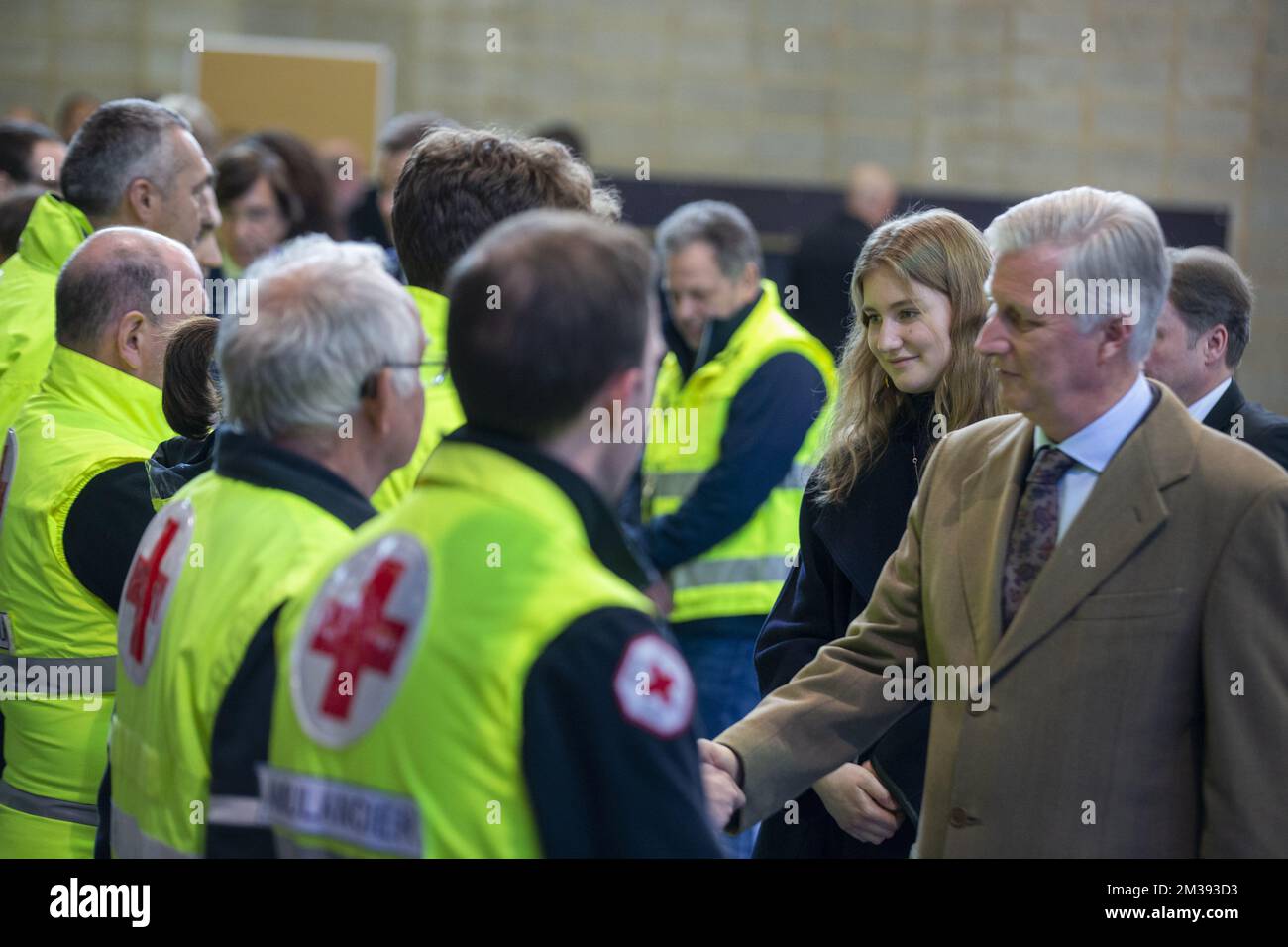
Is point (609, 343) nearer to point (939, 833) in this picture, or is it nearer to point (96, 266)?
point (939, 833)

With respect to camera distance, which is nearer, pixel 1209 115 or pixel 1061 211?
pixel 1061 211

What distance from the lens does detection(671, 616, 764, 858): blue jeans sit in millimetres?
4176

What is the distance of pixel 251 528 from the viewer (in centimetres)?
175

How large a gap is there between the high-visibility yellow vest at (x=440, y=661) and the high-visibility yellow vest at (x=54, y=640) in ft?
3.99

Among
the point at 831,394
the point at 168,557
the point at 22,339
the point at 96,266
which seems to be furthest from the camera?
the point at 831,394

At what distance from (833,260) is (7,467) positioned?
15.2 ft

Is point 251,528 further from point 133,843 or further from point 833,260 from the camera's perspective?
point 833,260

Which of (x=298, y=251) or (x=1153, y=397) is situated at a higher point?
(x=298, y=251)

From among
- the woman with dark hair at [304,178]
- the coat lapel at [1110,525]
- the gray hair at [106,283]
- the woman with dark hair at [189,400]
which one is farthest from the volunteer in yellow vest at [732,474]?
the coat lapel at [1110,525]

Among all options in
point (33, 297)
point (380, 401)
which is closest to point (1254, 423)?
point (380, 401)

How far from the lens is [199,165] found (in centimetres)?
371

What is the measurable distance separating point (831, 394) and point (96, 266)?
2398 millimetres

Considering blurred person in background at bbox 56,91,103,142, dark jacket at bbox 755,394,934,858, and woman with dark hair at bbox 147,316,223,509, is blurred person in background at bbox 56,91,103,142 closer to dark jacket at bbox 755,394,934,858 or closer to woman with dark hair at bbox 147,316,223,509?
woman with dark hair at bbox 147,316,223,509
